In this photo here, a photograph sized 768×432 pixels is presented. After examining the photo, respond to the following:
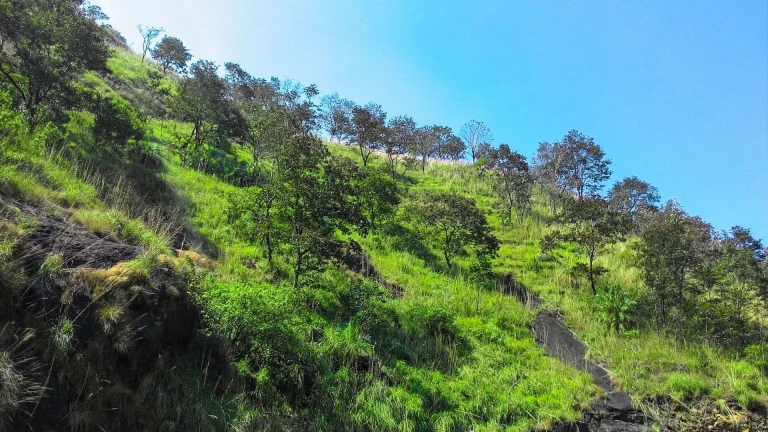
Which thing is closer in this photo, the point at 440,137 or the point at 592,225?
the point at 592,225

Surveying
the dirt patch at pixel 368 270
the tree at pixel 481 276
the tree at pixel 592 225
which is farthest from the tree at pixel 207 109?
the tree at pixel 592 225

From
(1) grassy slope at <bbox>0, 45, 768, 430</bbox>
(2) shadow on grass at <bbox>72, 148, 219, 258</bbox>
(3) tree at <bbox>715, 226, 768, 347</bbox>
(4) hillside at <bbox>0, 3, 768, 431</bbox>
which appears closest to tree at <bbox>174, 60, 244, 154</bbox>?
(4) hillside at <bbox>0, 3, 768, 431</bbox>

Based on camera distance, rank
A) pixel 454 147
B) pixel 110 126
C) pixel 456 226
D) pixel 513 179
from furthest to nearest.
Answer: pixel 454 147 → pixel 513 179 → pixel 456 226 → pixel 110 126

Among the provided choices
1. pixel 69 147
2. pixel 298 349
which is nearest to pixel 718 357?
pixel 298 349

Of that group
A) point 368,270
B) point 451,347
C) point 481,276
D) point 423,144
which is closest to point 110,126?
point 368,270

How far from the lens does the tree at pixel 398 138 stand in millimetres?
33844

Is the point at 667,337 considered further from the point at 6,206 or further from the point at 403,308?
the point at 6,206

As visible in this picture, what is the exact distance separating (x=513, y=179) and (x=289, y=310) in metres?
21.3

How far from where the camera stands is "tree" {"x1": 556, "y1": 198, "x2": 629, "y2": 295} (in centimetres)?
1747

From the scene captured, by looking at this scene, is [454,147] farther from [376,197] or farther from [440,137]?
[376,197]

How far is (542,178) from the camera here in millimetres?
34625

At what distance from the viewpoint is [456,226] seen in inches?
736

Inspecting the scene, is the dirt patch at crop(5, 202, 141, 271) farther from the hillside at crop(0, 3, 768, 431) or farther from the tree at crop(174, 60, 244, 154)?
the tree at crop(174, 60, 244, 154)

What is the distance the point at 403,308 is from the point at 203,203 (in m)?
7.56
